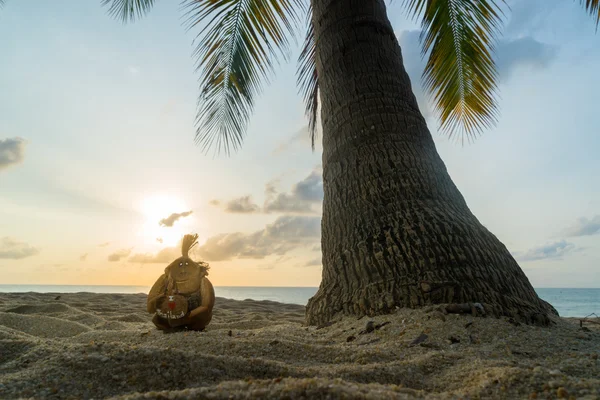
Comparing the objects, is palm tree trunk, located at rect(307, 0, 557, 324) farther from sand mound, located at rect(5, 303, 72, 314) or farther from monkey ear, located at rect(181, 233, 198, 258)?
sand mound, located at rect(5, 303, 72, 314)

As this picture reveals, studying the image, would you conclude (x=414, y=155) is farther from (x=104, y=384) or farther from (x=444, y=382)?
(x=104, y=384)

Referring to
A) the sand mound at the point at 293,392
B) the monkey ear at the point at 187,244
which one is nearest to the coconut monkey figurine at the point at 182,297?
the monkey ear at the point at 187,244

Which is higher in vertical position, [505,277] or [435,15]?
[435,15]

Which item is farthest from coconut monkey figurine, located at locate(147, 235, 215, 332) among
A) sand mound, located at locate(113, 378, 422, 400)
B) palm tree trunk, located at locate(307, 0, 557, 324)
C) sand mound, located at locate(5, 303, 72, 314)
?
sand mound, located at locate(5, 303, 72, 314)

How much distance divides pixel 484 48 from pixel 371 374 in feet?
12.9

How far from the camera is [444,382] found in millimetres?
1055

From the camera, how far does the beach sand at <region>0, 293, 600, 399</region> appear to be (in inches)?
34.6

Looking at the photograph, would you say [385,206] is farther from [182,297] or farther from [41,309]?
[41,309]

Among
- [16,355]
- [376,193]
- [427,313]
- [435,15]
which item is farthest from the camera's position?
[435,15]

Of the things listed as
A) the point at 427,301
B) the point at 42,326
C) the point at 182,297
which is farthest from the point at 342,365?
the point at 42,326

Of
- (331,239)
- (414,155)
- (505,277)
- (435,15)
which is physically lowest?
(505,277)

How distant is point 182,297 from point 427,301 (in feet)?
4.20

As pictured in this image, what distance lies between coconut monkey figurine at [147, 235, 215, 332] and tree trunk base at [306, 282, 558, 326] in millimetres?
712

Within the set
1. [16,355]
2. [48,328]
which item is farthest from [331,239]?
[48,328]
